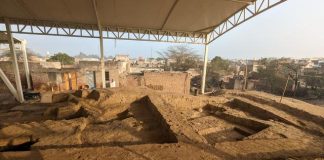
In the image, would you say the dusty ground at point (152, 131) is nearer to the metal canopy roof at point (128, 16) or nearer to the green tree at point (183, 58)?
the metal canopy roof at point (128, 16)

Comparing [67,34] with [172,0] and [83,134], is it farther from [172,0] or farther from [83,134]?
[83,134]

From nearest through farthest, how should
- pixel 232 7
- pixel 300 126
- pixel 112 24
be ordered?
pixel 300 126, pixel 232 7, pixel 112 24

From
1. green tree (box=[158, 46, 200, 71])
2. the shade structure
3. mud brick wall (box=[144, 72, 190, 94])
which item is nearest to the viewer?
the shade structure

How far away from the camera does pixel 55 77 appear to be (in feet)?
51.4

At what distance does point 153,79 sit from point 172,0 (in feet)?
32.4

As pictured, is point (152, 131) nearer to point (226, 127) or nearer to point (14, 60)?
point (226, 127)

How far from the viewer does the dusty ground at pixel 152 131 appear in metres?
3.58

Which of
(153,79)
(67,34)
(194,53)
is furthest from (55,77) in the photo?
(194,53)

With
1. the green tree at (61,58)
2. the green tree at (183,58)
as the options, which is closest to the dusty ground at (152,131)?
the green tree at (183,58)

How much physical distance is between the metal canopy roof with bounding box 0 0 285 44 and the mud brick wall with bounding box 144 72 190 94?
4.20 meters

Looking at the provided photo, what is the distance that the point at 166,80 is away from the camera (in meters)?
17.2

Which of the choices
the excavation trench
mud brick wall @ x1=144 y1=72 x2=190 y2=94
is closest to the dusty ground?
the excavation trench

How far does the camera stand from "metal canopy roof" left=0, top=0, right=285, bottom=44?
27.5ft

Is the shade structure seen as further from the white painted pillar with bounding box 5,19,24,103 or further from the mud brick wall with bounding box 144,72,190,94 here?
the mud brick wall with bounding box 144,72,190,94
